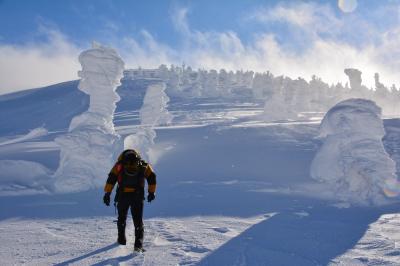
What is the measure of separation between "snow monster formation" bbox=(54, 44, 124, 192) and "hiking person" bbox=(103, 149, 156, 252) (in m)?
13.8

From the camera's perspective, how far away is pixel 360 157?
62.5 feet

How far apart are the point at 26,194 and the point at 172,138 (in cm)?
2038

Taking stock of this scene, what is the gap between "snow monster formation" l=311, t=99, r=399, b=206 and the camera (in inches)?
728

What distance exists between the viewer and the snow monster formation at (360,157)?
18.5 metres

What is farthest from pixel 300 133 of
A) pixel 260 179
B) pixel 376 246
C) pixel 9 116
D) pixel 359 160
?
pixel 9 116

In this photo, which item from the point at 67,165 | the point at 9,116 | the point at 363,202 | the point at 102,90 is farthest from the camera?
the point at 9,116

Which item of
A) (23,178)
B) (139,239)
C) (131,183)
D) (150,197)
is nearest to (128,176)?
(131,183)

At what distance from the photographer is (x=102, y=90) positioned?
26.6 metres

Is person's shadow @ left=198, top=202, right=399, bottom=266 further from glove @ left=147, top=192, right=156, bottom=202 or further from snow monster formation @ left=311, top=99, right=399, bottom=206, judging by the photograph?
snow monster formation @ left=311, top=99, right=399, bottom=206

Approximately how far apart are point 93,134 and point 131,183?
16140mm

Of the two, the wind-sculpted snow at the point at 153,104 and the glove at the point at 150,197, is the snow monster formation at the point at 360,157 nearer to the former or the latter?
the glove at the point at 150,197

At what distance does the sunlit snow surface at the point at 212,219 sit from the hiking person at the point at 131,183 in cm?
69

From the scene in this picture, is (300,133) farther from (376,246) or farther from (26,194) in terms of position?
(376,246)

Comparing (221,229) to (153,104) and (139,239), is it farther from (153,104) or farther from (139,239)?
(153,104)
